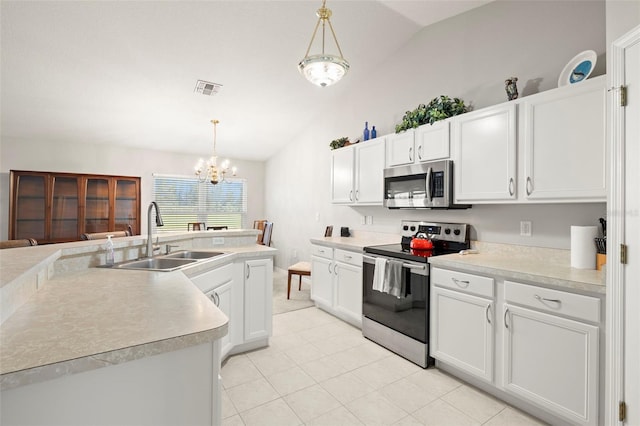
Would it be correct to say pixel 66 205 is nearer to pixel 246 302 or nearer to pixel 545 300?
pixel 246 302

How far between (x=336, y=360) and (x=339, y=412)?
0.68 meters

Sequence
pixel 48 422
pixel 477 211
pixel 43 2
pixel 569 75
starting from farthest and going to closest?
pixel 477 211, pixel 43 2, pixel 569 75, pixel 48 422

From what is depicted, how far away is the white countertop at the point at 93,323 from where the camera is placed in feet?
2.54

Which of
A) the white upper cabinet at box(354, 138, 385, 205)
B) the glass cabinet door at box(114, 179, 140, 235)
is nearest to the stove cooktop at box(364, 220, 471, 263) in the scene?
the white upper cabinet at box(354, 138, 385, 205)

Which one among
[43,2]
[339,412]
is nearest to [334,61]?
[339,412]

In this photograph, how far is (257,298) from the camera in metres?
2.75

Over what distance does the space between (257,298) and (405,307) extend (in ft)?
4.23

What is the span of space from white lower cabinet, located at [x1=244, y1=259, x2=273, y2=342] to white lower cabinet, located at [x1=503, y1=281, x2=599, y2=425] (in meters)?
1.85

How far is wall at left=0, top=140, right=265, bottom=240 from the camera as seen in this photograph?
444cm

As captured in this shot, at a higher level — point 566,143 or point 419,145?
point 419,145

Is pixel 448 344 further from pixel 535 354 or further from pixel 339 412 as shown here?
pixel 339 412

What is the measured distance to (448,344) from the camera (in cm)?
232

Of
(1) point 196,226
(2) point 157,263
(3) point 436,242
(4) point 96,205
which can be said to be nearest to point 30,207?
(4) point 96,205

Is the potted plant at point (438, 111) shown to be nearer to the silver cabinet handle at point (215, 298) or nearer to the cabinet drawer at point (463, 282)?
the cabinet drawer at point (463, 282)
